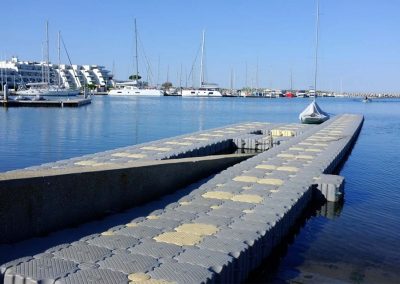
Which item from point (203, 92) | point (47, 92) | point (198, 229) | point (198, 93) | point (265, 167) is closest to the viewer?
point (198, 229)

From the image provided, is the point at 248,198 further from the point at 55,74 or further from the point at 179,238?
the point at 55,74

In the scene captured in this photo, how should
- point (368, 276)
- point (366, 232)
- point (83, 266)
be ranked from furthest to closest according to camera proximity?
point (366, 232)
point (368, 276)
point (83, 266)

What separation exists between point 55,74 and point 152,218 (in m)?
162

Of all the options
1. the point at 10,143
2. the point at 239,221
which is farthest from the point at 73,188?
the point at 10,143

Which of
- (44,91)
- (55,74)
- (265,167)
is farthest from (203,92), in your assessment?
(265,167)

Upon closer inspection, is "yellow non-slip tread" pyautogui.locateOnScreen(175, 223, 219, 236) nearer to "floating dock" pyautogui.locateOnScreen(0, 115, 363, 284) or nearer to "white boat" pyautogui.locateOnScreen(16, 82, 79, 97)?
"floating dock" pyautogui.locateOnScreen(0, 115, 363, 284)

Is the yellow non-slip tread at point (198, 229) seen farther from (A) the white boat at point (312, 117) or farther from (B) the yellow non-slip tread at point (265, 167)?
(A) the white boat at point (312, 117)

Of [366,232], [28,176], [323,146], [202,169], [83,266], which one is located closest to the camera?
[83,266]

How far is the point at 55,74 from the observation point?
16062 cm

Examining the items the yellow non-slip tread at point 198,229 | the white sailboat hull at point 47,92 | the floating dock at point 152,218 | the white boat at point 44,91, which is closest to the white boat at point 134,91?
the white boat at point 44,91

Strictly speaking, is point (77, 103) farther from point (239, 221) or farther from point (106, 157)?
point (239, 221)

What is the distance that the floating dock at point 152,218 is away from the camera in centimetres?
620

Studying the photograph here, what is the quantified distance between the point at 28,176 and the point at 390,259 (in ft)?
22.6

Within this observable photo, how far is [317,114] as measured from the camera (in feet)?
134
